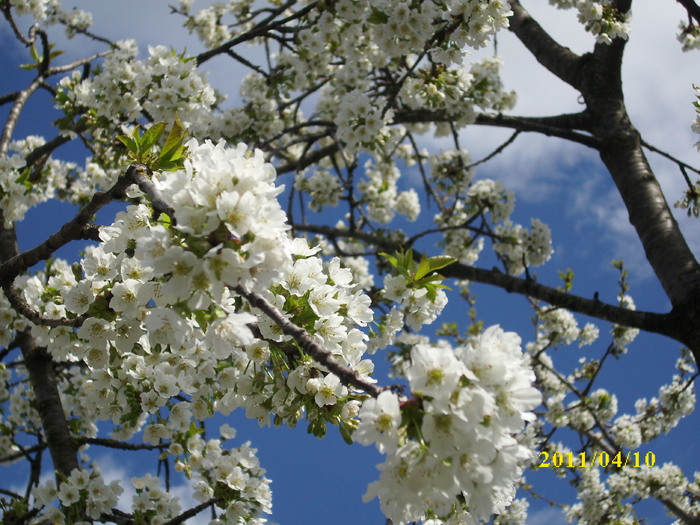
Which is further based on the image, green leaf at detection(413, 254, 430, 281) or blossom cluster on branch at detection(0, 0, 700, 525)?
green leaf at detection(413, 254, 430, 281)

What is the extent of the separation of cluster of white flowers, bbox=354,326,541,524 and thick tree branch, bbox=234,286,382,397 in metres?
0.08

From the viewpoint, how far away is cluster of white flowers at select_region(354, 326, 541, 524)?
1160 mm

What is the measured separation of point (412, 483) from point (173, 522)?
2.16 m

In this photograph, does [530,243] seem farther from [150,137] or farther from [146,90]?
[150,137]

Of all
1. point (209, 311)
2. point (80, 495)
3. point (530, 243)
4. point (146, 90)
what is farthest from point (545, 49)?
point (80, 495)

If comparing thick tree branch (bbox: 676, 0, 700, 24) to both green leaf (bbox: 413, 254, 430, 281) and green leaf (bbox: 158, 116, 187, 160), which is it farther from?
green leaf (bbox: 158, 116, 187, 160)

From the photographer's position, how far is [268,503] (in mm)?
2906

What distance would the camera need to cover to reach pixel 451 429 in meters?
1.17

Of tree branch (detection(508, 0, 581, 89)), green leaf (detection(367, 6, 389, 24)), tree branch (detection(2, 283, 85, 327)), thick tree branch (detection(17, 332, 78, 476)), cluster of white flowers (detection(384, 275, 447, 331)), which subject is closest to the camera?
tree branch (detection(2, 283, 85, 327))

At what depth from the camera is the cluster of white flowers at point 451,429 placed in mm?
1160

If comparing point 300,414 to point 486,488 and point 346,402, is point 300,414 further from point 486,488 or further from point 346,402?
point 486,488

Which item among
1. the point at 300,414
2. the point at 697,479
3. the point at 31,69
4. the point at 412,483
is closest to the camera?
the point at 412,483

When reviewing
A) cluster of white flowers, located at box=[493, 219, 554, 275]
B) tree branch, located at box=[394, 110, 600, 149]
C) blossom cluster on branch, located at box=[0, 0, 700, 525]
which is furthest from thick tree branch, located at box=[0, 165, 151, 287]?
cluster of white flowers, located at box=[493, 219, 554, 275]

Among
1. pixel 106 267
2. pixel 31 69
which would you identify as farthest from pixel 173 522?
pixel 31 69
